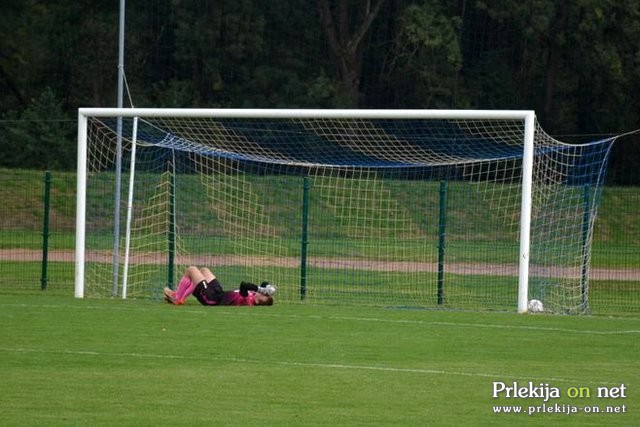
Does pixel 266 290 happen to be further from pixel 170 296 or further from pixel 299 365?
pixel 299 365

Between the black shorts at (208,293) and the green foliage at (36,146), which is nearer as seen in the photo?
the black shorts at (208,293)

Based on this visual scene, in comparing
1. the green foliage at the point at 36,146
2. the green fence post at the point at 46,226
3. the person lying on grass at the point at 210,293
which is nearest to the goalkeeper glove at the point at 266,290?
the person lying on grass at the point at 210,293

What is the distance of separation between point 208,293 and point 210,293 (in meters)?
0.03

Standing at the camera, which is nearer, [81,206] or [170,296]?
[170,296]

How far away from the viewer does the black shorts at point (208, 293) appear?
17516 mm

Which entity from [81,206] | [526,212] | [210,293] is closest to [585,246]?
[526,212]

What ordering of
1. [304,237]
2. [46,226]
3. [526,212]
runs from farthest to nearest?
[46,226] → [304,237] → [526,212]

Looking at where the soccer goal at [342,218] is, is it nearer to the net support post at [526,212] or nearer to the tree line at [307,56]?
the net support post at [526,212]

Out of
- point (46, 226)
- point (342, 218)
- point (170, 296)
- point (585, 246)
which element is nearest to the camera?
point (170, 296)

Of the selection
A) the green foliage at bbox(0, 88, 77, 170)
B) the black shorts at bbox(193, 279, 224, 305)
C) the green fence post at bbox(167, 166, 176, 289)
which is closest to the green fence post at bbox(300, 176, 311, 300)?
the green fence post at bbox(167, 166, 176, 289)

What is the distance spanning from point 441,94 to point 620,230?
1955 centimetres

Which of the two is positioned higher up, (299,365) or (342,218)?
(342,218)

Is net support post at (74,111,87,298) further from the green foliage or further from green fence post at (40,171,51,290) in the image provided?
the green foliage

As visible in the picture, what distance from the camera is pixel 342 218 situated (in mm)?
27453
